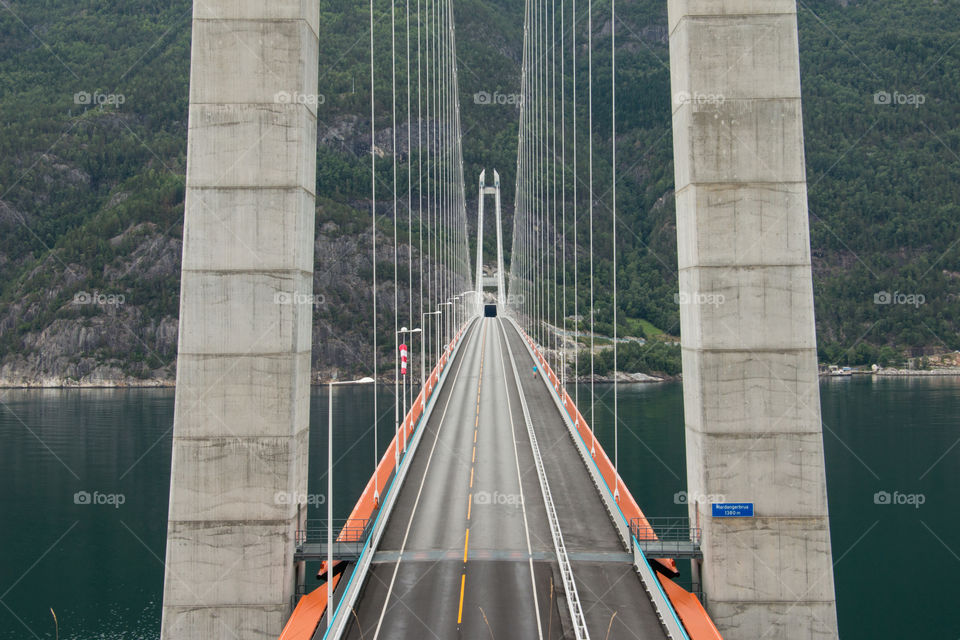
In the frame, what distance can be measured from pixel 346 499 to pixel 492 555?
31490mm

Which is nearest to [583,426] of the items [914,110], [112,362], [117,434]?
[117,434]

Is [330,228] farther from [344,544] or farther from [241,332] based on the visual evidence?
[344,544]

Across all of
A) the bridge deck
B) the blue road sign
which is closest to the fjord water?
the bridge deck

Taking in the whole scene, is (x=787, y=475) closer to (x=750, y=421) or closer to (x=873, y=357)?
(x=750, y=421)

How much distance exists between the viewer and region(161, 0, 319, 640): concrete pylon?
65.6ft

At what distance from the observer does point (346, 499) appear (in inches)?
1975

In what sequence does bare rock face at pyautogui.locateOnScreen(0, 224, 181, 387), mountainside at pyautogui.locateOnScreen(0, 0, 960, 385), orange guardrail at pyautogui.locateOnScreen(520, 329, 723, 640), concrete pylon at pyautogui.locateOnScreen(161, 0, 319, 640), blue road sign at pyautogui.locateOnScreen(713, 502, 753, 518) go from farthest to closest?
mountainside at pyautogui.locateOnScreen(0, 0, 960, 385), bare rock face at pyautogui.locateOnScreen(0, 224, 181, 387), blue road sign at pyautogui.locateOnScreen(713, 502, 753, 518), concrete pylon at pyautogui.locateOnScreen(161, 0, 319, 640), orange guardrail at pyautogui.locateOnScreen(520, 329, 723, 640)

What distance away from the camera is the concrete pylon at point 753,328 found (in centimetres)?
2036

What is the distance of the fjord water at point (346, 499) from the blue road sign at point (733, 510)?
16484mm

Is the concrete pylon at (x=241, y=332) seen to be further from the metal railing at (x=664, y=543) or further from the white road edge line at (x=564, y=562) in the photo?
the metal railing at (x=664, y=543)

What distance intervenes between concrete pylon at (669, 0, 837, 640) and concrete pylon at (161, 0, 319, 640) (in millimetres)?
11817

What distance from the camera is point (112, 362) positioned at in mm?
130125

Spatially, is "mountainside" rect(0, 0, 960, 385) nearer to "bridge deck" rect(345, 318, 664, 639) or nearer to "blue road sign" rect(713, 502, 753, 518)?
"bridge deck" rect(345, 318, 664, 639)

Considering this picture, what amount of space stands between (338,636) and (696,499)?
1119 centimetres
